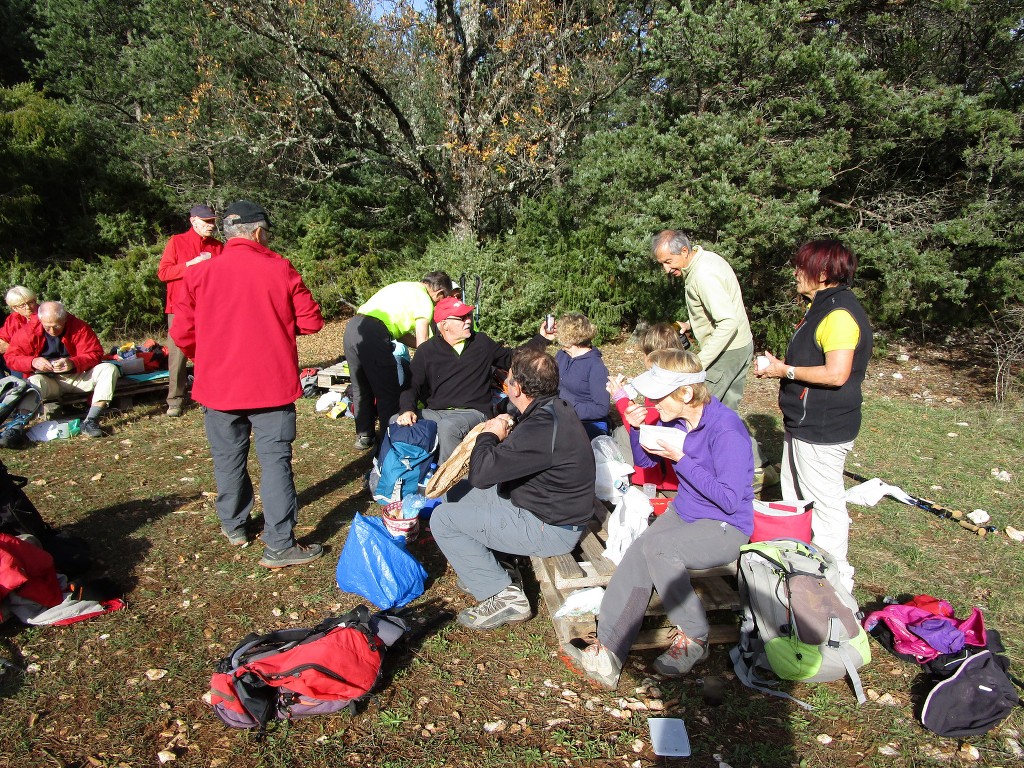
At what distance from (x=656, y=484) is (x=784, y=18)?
751cm

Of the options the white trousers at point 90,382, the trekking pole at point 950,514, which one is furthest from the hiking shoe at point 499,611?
the white trousers at point 90,382

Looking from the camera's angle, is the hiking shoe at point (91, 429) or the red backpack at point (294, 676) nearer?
the red backpack at point (294, 676)

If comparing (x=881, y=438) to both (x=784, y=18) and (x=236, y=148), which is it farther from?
(x=236, y=148)

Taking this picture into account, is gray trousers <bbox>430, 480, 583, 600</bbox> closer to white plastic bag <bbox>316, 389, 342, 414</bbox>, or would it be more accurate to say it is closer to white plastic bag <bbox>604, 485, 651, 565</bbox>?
white plastic bag <bbox>604, 485, 651, 565</bbox>

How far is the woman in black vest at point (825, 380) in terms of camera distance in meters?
3.30

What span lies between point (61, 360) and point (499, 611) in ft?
18.8

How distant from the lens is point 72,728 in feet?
8.72

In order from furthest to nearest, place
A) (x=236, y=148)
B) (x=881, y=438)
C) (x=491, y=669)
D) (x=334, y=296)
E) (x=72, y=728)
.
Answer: (x=236, y=148), (x=334, y=296), (x=881, y=438), (x=491, y=669), (x=72, y=728)

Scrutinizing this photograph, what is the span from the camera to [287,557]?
3.92 m

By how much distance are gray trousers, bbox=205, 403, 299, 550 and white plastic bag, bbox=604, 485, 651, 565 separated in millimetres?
1972

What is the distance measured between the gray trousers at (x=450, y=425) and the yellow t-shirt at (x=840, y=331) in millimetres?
2427

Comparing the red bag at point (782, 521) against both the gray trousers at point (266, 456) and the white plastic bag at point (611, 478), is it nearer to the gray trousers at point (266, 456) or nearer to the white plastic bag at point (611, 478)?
the white plastic bag at point (611, 478)

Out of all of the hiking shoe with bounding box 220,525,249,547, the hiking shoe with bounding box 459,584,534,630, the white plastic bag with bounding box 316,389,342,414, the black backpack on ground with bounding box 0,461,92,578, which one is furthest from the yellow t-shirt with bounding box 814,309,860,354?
the white plastic bag with bounding box 316,389,342,414

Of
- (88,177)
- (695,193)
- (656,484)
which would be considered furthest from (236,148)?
(656,484)
